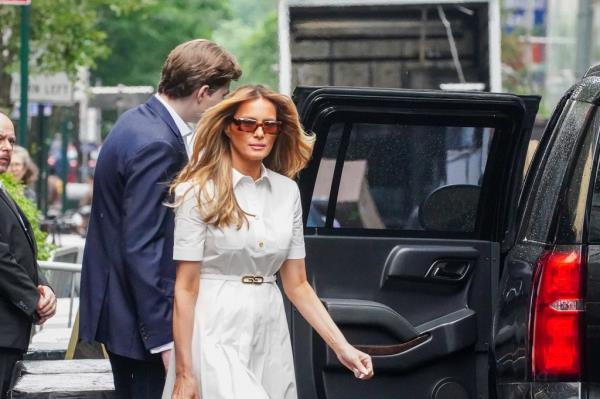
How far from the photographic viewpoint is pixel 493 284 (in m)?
6.20

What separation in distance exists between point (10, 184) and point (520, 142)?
626cm

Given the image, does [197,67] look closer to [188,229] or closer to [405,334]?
[188,229]

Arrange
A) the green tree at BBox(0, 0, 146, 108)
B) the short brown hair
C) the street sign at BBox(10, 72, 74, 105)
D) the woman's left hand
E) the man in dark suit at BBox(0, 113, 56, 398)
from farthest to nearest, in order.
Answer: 1. the street sign at BBox(10, 72, 74, 105)
2. the green tree at BBox(0, 0, 146, 108)
3. the man in dark suit at BBox(0, 113, 56, 398)
4. the short brown hair
5. the woman's left hand

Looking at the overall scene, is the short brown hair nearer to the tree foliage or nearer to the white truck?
the tree foliage

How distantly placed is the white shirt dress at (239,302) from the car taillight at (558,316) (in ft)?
2.66

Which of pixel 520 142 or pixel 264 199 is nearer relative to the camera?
pixel 264 199

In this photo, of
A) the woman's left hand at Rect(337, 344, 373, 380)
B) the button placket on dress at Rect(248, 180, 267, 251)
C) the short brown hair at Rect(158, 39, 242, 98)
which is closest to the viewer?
the button placket on dress at Rect(248, 180, 267, 251)

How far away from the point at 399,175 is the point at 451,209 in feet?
0.91

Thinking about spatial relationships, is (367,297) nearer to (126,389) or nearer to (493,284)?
(493,284)

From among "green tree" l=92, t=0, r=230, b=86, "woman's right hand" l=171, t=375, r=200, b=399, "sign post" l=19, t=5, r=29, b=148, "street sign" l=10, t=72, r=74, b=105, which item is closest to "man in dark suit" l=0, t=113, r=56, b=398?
"woman's right hand" l=171, t=375, r=200, b=399

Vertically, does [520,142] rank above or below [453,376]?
above

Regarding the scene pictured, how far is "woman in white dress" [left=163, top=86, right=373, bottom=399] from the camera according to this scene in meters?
4.74

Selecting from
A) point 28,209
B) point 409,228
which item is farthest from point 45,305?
point 28,209

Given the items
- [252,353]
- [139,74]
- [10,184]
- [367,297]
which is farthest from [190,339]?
[139,74]
